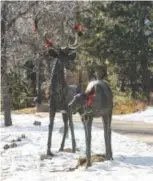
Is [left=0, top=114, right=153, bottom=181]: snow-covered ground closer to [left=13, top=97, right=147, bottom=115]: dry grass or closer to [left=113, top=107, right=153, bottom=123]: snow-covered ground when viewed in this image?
[left=113, top=107, right=153, bottom=123]: snow-covered ground

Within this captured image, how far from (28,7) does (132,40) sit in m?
13.7

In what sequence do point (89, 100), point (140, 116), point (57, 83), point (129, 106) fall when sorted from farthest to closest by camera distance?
point (129, 106), point (140, 116), point (57, 83), point (89, 100)

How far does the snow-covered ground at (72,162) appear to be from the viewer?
954cm

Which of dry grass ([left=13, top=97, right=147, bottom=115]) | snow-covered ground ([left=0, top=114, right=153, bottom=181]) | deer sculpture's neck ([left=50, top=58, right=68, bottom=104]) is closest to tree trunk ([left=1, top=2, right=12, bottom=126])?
snow-covered ground ([left=0, top=114, right=153, bottom=181])

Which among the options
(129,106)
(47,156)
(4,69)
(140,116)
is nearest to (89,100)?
(47,156)

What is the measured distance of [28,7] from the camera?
19547 millimetres

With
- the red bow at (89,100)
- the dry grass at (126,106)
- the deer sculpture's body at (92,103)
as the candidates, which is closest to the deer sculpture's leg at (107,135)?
the deer sculpture's body at (92,103)

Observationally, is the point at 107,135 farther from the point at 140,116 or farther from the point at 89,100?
the point at 140,116

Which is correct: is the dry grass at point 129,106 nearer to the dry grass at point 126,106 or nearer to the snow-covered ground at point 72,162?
the dry grass at point 126,106

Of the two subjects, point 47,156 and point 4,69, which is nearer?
point 47,156

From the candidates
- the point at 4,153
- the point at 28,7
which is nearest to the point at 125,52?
the point at 28,7

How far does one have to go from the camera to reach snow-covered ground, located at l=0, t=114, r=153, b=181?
954 cm

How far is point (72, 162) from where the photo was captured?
11.3m

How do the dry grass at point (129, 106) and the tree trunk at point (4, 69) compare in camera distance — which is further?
the dry grass at point (129, 106)
